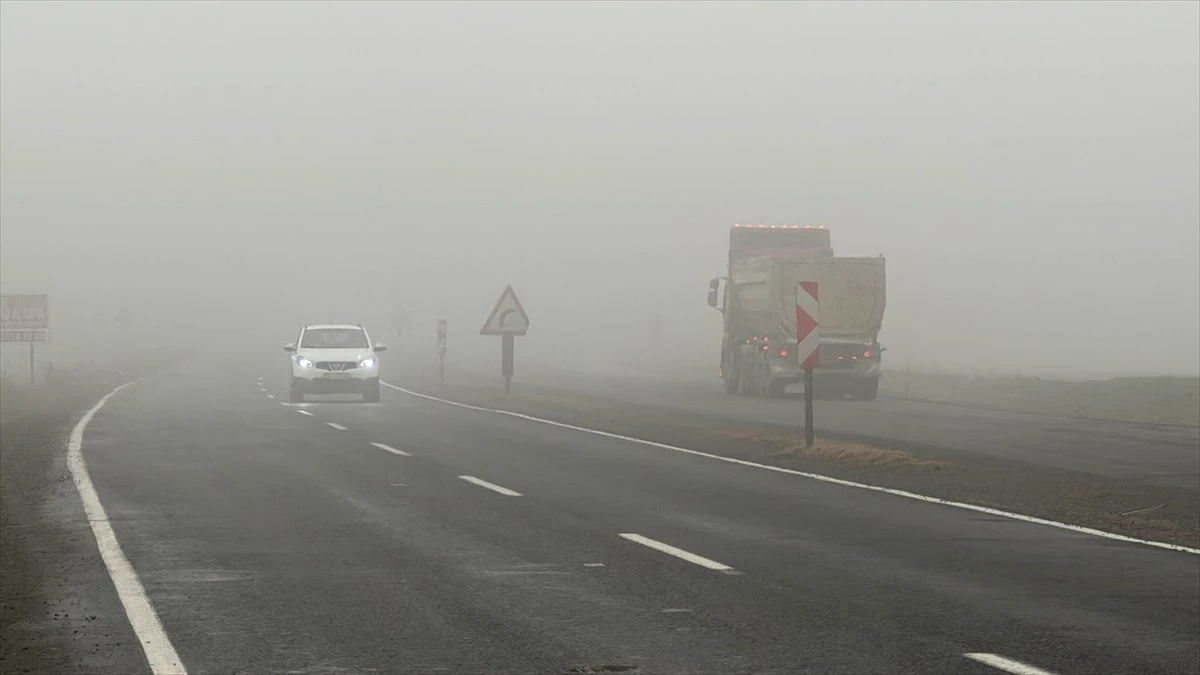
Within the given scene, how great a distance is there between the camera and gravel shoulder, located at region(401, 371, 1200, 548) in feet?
45.3

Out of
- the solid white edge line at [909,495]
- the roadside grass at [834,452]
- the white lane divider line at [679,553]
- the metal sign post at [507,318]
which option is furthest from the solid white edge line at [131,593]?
the metal sign post at [507,318]

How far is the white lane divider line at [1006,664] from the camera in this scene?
6945 mm

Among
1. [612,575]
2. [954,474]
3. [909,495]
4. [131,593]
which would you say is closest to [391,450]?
[954,474]

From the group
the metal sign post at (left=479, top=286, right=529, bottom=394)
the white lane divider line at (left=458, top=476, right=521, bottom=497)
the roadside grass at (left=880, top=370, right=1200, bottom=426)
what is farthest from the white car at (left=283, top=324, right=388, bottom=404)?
the white lane divider line at (left=458, top=476, right=521, bottom=497)

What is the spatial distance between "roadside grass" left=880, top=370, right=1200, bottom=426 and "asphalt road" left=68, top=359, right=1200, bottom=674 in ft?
51.5

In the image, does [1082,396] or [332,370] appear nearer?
[332,370]

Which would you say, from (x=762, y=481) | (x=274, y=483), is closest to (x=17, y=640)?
(x=274, y=483)

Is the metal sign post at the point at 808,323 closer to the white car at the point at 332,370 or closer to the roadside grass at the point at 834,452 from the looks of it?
the roadside grass at the point at 834,452

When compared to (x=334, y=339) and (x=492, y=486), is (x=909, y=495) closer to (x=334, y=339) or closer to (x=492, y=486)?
(x=492, y=486)

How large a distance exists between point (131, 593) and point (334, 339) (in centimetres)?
2765

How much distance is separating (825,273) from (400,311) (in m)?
127

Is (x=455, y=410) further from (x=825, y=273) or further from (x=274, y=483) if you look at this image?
(x=274, y=483)

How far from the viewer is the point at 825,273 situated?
33594mm

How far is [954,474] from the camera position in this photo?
1762 centimetres
